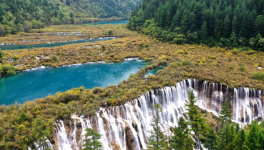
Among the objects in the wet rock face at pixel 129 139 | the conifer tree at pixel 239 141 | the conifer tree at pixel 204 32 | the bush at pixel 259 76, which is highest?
the conifer tree at pixel 204 32

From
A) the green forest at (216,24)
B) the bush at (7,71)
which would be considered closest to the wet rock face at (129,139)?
the bush at (7,71)

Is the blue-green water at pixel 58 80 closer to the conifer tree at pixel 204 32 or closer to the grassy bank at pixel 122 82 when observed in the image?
the grassy bank at pixel 122 82

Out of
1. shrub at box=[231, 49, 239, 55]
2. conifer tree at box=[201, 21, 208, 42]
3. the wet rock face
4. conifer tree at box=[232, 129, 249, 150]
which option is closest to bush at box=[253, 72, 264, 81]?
shrub at box=[231, 49, 239, 55]

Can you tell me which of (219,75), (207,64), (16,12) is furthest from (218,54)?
(16,12)

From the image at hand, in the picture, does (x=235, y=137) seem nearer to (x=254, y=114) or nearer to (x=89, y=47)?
(x=254, y=114)

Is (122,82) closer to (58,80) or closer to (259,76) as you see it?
(58,80)

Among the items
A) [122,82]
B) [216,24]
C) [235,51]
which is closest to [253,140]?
[122,82]

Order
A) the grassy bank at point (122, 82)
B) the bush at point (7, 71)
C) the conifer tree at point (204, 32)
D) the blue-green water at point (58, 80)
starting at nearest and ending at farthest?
1. the grassy bank at point (122, 82)
2. the blue-green water at point (58, 80)
3. the bush at point (7, 71)
4. the conifer tree at point (204, 32)
